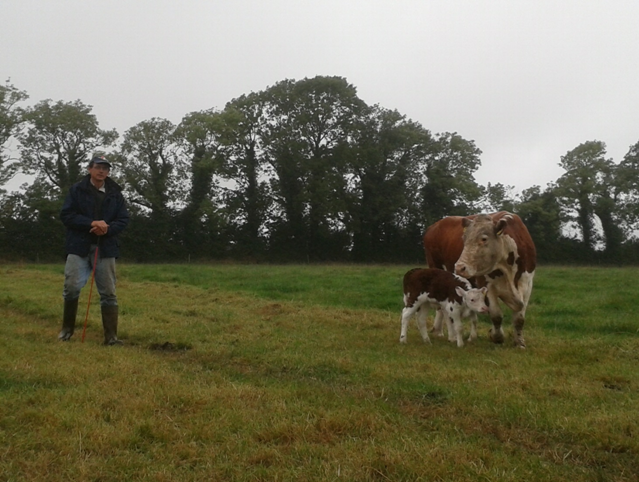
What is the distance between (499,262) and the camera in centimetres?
781

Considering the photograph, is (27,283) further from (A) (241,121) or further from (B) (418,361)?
(A) (241,121)

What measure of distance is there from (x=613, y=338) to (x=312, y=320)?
4.90 meters

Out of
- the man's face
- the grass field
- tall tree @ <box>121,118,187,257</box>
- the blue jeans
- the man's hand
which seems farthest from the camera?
tall tree @ <box>121,118,187,257</box>

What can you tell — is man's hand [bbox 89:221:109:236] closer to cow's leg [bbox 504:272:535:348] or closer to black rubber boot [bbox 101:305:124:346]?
black rubber boot [bbox 101:305:124:346]

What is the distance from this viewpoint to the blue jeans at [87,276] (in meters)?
7.27

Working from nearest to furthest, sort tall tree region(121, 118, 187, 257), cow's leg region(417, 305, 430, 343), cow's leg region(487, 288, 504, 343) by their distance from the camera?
1. cow's leg region(487, 288, 504, 343)
2. cow's leg region(417, 305, 430, 343)
3. tall tree region(121, 118, 187, 257)

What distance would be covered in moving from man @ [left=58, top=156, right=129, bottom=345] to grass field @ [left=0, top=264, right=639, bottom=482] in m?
0.42

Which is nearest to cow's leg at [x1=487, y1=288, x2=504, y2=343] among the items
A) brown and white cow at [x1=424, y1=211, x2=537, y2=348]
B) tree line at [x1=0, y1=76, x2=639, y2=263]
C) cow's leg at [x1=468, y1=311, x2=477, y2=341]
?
brown and white cow at [x1=424, y1=211, x2=537, y2=348]

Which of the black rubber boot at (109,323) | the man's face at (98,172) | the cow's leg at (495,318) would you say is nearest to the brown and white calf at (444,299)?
the cow's leg at (495,318)

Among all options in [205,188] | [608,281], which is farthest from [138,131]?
[608,281]

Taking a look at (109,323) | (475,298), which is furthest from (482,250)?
(109,323)

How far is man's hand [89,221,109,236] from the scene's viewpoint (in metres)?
7.17

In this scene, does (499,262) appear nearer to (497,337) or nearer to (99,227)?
(497,337)

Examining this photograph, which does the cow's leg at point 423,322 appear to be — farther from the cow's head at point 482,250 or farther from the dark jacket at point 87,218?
the dark jacket at point 87,218
